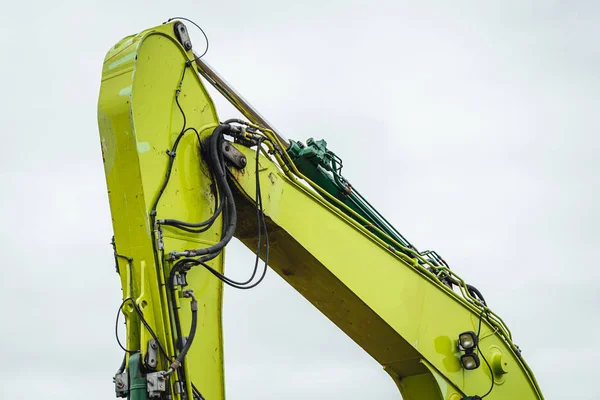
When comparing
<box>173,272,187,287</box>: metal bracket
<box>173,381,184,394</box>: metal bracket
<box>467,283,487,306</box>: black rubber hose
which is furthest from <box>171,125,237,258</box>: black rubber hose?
<box>467,283,487,306</box>: black rubber hose

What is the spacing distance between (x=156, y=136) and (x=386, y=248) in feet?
7.44

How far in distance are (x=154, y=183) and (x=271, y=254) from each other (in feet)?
4.73

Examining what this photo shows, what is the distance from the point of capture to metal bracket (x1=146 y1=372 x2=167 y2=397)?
167 inches

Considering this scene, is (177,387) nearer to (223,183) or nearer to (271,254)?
(223,183)

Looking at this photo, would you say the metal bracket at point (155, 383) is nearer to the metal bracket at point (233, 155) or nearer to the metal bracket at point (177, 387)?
the metal bracket at point (177, 387)

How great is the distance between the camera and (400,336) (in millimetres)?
6117

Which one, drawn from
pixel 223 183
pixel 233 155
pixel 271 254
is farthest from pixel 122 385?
pixel 271 254

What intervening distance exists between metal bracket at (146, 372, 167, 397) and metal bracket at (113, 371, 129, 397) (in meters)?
0.14

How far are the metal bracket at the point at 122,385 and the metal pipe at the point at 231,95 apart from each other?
7.30 ft

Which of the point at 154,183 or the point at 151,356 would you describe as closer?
the point at 151,356

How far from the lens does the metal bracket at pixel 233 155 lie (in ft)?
16.9

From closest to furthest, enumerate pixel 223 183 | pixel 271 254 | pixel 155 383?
pixel 155 383 → pixel 223 183 → pixel 271 254

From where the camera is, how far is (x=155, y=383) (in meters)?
4.26

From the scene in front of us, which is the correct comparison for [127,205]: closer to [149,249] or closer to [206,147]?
[149,249]
